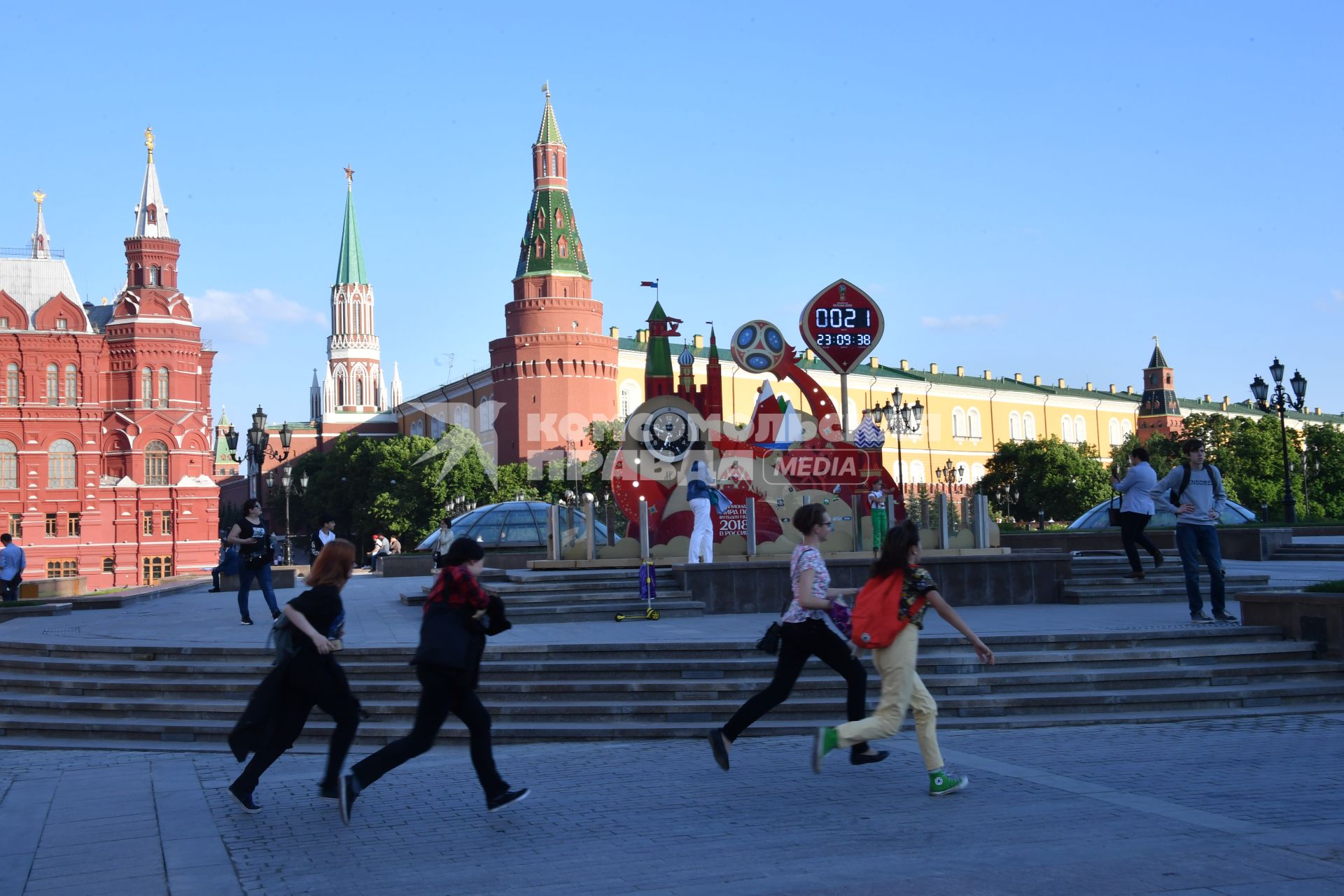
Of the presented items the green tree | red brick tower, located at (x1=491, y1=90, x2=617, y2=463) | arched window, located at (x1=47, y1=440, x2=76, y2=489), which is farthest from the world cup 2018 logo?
arched window, located at (x1=47, y1=440, x2=76, y2=489)

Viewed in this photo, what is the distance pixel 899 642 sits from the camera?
281 inches

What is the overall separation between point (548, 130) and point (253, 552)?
240 ft

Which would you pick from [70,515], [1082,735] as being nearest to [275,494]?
[70,515]

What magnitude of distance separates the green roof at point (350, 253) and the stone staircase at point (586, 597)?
131397 millimetres

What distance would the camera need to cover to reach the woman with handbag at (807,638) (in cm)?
754

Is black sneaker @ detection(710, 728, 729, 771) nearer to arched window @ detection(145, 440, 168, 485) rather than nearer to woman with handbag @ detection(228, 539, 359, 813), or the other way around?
woman with handbag @ detection(228, 539, 359, 813)

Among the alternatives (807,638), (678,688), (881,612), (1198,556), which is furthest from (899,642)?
(1198,556)

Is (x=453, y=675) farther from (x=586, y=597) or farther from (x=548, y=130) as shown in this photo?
(x=548, y=130)

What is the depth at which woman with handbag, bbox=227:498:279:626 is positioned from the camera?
14203 millimetres

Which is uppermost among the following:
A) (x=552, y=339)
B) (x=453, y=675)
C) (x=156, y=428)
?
(x=552, y=339)

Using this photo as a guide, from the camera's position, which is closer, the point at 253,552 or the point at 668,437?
the point at 253,552

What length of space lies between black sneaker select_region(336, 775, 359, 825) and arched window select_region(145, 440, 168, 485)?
83.1m

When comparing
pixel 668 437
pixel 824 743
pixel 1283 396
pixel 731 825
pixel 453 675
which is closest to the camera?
pixel 731 825

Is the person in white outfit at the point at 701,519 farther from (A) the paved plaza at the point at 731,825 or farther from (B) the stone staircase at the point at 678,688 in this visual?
(A) the paved plaza at the point at 731,825
